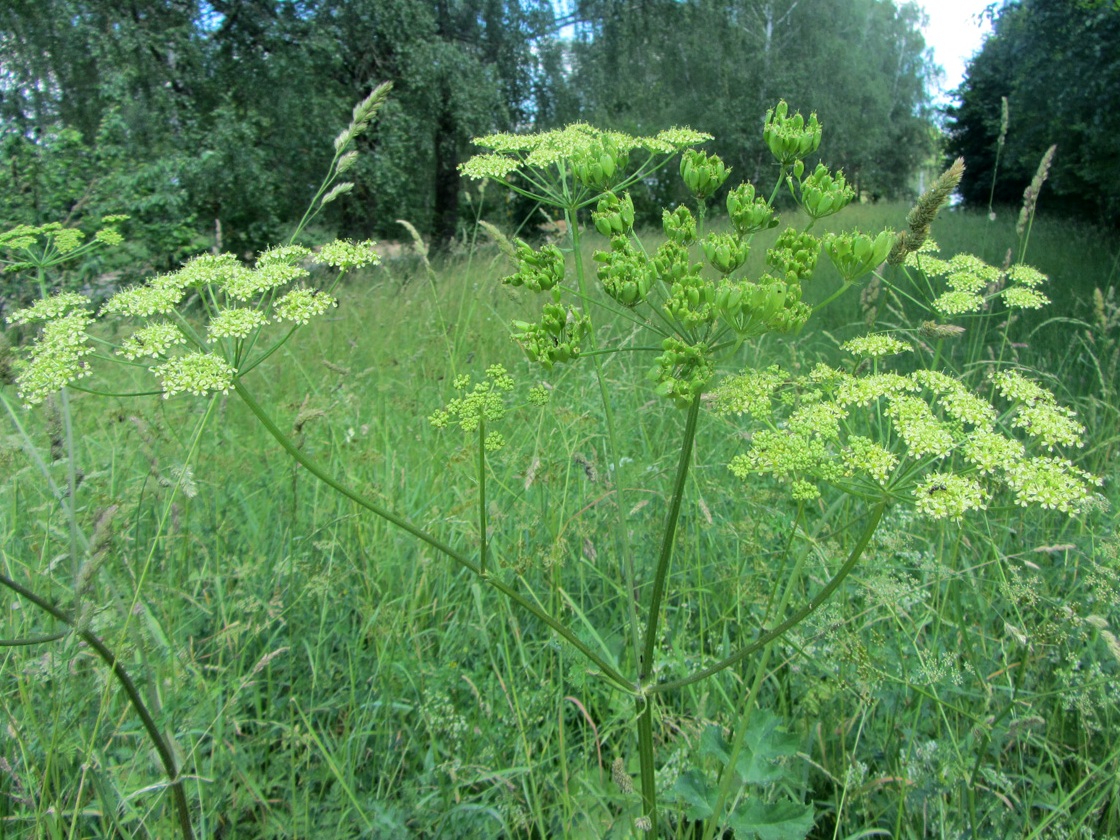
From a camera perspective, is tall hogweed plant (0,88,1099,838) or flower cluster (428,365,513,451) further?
flower cluster (428,365,513,451)

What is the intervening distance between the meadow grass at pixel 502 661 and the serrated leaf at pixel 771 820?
215mm

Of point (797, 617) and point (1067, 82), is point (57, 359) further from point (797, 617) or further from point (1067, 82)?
point (1067, 82)

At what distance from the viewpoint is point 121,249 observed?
413 inches

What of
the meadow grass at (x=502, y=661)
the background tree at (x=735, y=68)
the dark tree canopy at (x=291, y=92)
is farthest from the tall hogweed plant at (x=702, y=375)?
the background tree at (x=735, y=68)

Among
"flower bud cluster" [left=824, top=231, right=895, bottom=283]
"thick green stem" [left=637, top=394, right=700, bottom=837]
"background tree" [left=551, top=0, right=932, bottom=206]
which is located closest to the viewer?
"thick green stem" [left=637, top=394, right=700, bottom=837]

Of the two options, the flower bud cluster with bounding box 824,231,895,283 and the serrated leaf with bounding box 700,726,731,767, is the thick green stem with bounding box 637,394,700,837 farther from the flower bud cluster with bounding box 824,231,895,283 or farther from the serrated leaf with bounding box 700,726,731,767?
the flower bud cluster with bounding box 824,231,895,283

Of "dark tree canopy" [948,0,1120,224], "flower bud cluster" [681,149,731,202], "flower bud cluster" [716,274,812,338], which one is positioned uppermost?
"dark tree canopy" [948,0,1120,224]

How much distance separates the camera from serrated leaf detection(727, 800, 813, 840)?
4.90ft

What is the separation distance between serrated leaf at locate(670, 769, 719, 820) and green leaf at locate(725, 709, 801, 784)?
9 centimetres

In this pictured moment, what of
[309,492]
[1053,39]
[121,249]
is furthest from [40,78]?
[1053,39]

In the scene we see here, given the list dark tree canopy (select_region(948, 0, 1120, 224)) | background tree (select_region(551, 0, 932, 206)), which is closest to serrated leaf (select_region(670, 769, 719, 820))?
dark tree canopy (select_region(948, 0, 1120, 224))

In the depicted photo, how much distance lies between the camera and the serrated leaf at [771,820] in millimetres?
1492

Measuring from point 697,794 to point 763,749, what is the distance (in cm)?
22

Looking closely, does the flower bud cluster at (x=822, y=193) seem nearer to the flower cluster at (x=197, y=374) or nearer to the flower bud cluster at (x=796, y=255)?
the flower bud cluster at (x=796, y=255)
